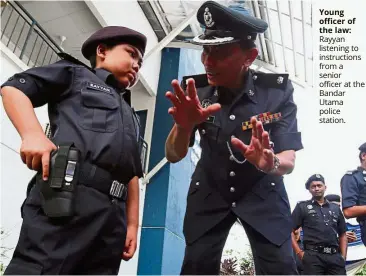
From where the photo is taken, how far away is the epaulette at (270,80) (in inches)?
32.5

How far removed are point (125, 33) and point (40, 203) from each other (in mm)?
356

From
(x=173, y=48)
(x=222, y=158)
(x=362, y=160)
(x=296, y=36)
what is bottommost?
(x=222, y=158)

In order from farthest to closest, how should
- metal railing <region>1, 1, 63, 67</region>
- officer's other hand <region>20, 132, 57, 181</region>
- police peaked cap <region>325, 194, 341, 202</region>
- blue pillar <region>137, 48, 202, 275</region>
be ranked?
metal railing <region>1, 1, 63, 67</region> < blue pillar <region>137, 48, 202, 275</region> < police peaked cap <region>325, 194, 341, 202</region> < officer's other hand <region>20, 132, 57, 181</region>

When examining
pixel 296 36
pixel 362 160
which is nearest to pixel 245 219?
pixel 362 160

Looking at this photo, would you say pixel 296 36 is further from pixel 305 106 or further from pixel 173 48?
pixel 173 48

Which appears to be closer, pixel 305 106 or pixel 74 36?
pixel 305 106

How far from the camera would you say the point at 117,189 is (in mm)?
711

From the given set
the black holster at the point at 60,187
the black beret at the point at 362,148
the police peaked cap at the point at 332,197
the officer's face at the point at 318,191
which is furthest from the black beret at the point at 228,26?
the police peaked cap at the point at 332,197

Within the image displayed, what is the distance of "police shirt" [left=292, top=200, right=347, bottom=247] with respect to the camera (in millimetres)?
1832

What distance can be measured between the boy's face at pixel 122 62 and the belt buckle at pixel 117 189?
0.21 m

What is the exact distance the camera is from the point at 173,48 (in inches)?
95.2

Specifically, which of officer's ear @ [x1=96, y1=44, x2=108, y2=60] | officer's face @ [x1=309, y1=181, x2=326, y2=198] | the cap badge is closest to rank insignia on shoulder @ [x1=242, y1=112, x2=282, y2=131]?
the cap badge

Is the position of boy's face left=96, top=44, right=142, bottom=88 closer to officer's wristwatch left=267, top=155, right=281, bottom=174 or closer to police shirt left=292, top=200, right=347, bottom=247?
officer's wristwatch left=267, top=155, right=281, bottom=174

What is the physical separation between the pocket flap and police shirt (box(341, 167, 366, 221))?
0.73m
